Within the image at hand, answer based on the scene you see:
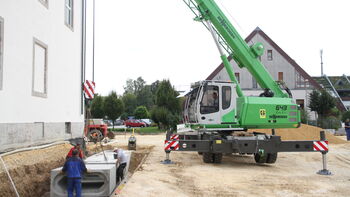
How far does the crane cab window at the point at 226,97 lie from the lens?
11062 mm

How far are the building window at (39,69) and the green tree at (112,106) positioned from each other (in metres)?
30.5

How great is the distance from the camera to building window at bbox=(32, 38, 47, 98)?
34.2 feet

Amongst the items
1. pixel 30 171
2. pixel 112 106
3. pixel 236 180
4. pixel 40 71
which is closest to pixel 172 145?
Result: pixel 236 180

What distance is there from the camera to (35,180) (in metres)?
8.41

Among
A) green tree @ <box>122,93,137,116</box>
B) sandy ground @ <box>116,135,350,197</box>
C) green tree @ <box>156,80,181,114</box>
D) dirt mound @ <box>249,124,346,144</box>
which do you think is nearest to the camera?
sandy ground @ <box>116,135,350,197</box>

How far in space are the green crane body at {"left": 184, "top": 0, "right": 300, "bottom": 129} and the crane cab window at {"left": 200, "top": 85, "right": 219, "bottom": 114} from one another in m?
0.49

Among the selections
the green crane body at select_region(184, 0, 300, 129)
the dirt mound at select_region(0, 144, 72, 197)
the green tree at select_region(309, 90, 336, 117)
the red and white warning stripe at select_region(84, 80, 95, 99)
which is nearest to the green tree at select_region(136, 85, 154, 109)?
the green tree at select_region(309, 90, 336, 117)

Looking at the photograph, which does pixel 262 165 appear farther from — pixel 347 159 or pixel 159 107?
pixel 159 107

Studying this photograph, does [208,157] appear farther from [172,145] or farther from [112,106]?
[112,106]

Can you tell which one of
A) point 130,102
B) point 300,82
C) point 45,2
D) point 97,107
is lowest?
point 97,107

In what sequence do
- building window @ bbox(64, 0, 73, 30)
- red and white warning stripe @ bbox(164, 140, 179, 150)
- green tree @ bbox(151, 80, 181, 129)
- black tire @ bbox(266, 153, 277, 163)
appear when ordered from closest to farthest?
red and white warning stripe @ bbox(164, 140, 179, 150)
black tire @ bbox(266, 153, 277, 163)
building window @ bbox(64, 0, 73, 30)
green tree @ bbox(151, 80, 181, 129)

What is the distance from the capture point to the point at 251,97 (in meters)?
11.0

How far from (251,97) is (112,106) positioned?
3208 centimetres

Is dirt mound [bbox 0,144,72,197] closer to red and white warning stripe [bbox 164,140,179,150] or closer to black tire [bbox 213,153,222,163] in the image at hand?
red and white warning stripe [bbox 164,140,179,150]
